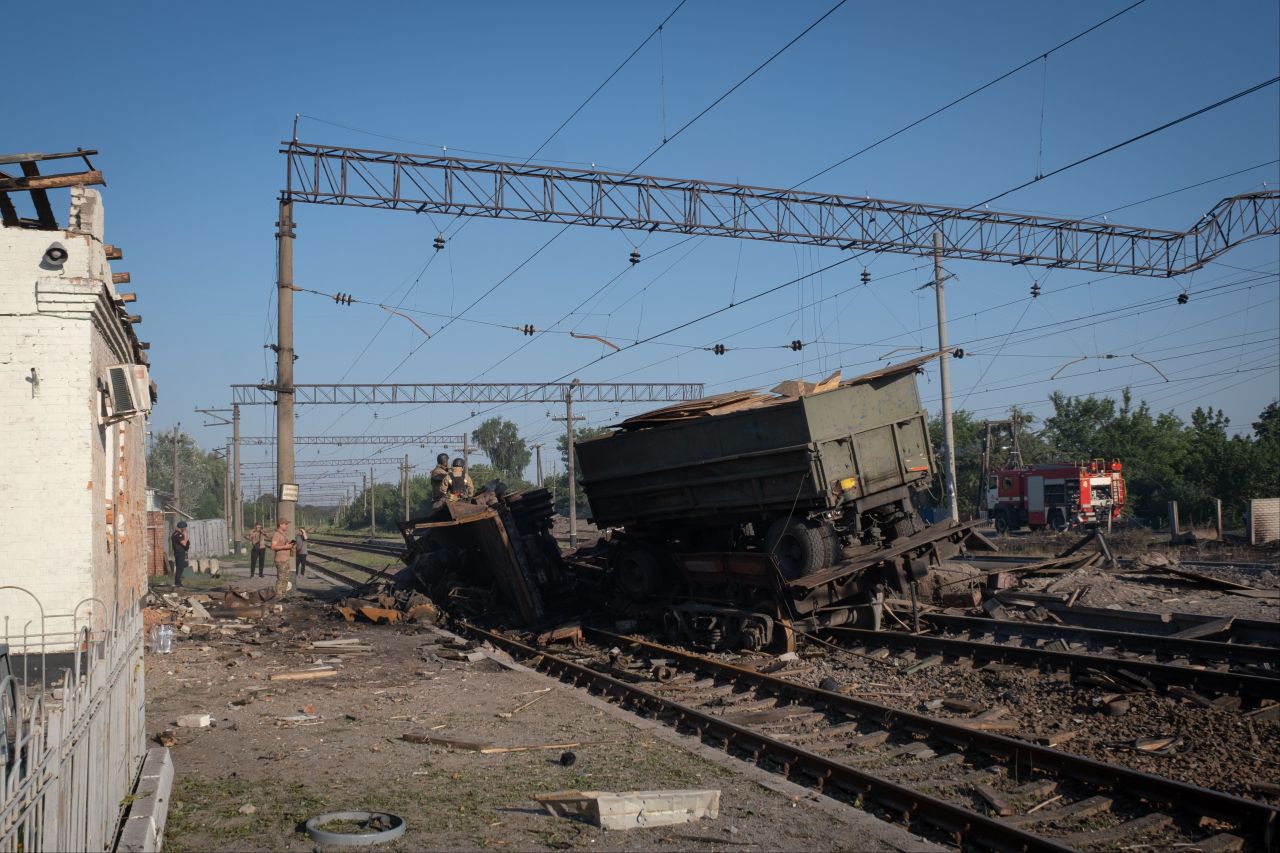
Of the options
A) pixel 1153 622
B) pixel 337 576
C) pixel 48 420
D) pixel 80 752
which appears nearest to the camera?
pixel 80 752

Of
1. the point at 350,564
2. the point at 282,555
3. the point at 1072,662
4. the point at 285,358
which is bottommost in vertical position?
the point at 350,564

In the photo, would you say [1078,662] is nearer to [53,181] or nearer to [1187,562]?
[53,181]

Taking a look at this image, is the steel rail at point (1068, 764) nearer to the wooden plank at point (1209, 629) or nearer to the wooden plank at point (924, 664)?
the wooden plank at point (924, 664)

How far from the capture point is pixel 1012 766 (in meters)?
6.89

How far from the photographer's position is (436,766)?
7543 millimetres

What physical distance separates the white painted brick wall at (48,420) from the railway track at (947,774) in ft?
20.8

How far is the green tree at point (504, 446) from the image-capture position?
9750 centimetres

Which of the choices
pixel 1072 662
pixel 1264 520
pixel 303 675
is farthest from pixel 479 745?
pixel 1264 520

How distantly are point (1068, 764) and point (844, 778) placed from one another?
1508 mm

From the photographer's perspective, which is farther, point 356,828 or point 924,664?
point 924,664

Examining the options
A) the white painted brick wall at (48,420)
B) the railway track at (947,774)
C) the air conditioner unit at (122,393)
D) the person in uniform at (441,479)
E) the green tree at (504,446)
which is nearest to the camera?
the railway track at (947,774)

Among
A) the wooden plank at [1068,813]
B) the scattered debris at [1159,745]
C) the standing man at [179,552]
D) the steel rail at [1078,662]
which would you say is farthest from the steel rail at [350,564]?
the wooden plank at [1068,813]

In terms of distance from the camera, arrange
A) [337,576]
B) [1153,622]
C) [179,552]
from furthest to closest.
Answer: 1. [337,576]
2. [179,552]
3. [1153,622]

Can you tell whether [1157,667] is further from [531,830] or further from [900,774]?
[531,830]
